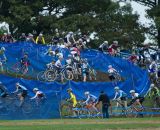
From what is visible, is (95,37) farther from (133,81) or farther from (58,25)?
(133,81)

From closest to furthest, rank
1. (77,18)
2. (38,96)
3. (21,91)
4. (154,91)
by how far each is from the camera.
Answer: (38,96)
(21,91)
(154,91)
(77,18)

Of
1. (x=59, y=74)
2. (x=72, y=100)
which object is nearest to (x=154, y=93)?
(x=72, y=100)

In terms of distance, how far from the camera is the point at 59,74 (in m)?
37.0

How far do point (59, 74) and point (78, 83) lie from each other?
1474 millimetres

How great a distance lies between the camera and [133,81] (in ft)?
130

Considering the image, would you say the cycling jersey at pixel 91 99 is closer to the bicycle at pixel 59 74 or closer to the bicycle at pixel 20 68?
the bicycle at pixel 59 74

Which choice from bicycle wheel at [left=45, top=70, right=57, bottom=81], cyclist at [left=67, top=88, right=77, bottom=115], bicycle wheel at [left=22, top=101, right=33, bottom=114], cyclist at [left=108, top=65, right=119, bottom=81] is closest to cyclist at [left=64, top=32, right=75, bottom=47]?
cyclist at [left=108, top=65, right=119, bottom=81]

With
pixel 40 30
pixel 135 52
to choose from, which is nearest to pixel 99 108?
pixel 135 52

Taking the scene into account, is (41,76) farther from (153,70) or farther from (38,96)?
(153,70)

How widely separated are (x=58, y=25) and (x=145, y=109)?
2210 centimetres

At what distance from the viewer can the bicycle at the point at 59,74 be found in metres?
36.6

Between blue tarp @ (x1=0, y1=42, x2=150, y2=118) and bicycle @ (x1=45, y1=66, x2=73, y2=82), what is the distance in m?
1.22

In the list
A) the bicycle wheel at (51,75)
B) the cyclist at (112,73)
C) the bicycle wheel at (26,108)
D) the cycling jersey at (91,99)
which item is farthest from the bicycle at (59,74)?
the bicycle wheel at (26,108)

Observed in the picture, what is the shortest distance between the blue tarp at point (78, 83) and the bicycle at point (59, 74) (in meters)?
1.22
